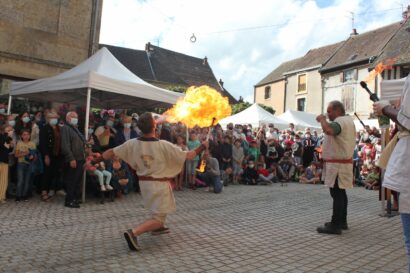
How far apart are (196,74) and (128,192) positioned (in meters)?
43.2

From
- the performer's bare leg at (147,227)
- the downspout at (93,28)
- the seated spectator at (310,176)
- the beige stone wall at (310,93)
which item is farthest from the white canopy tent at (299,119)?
the performer's bare leg at (147,227)

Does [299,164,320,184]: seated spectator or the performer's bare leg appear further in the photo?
[299,164,320,184]: seated spectator

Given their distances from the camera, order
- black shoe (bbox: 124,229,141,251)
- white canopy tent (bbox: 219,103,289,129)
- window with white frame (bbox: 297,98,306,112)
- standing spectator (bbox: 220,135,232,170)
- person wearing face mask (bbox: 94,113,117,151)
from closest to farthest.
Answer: black shoe (bbox: 124,229,141,251)
person wearing face mask (bbox: 94,113,117,151)
standing spectator (bbox: 220,135,232,170)
white canopy tent (bbox: 219,103,289,129)
window with white frame (bbox: 297,98,306,112)

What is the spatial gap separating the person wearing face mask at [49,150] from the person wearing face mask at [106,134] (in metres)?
1.12

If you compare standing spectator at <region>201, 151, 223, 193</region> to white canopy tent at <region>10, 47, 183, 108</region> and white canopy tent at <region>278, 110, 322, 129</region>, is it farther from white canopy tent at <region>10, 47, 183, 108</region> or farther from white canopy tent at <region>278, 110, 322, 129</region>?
white canopy tent at <region>278, 110, 322, 129</region>

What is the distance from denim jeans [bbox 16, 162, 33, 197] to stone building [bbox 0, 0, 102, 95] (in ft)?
24.7

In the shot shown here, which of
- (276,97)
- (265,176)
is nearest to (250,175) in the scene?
(265,176)

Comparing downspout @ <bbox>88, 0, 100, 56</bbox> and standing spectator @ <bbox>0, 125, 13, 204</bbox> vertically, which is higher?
downspout @ <bbox>88, 0, 100, 56</bbox>

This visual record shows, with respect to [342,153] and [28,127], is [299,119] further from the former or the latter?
[28,127]

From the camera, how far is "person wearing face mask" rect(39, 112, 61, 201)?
858cm

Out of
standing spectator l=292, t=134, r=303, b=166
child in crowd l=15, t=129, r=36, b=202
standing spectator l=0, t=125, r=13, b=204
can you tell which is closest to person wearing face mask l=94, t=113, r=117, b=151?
child in crowd l=15, t=129, r=36, b=202

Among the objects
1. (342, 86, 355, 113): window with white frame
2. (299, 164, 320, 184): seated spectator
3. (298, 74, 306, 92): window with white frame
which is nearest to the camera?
(299, 164, 320, 184): seated spectator

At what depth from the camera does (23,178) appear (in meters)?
8.27

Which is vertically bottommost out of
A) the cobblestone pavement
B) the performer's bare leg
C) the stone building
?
the cobblestone pavement
